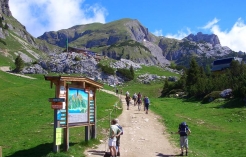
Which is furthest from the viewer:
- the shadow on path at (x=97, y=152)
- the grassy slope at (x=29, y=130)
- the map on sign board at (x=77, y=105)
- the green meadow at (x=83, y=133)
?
the green meadow at (x=83, y=133)

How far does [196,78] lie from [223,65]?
58663 mm

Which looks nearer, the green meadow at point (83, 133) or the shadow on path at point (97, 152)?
the shadow on path at point (97, 152)

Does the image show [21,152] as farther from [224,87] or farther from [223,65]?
[223,65]

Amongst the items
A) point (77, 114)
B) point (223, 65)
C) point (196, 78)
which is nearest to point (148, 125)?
point (77, 114)

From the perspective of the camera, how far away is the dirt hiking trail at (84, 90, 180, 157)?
691 inches

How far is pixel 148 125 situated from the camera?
94.3 ft

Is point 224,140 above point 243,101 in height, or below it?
below

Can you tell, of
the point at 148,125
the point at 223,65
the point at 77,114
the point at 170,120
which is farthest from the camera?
the point at 223,65

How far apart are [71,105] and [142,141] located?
691 cm

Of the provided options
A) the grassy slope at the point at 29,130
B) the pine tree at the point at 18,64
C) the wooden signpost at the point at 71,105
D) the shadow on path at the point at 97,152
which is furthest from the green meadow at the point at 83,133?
the pine tree at the point at 18,64

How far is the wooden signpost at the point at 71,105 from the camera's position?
15.5 m

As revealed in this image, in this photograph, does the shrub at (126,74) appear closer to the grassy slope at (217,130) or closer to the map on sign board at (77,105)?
the grassy slope at (217,130)

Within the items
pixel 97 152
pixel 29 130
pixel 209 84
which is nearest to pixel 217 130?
pixel 97 152

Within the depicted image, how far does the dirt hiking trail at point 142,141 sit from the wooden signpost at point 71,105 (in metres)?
1.70
